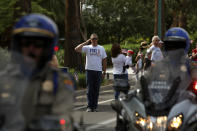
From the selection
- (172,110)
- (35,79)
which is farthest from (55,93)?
(172,110)

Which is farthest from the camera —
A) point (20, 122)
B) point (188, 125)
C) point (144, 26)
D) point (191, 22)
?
point (191, 22)

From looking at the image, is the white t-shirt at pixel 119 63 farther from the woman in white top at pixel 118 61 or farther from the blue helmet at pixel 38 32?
the blue helmet at pixel 38 32

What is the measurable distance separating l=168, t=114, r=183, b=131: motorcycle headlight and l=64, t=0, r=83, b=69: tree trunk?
15.8 m

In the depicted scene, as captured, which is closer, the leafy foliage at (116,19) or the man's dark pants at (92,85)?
the man's dark pants at (92,85)

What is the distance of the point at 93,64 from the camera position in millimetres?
13055

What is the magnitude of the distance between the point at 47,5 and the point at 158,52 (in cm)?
3502

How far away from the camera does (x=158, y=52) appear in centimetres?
1273

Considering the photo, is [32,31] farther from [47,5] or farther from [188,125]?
[47,5]

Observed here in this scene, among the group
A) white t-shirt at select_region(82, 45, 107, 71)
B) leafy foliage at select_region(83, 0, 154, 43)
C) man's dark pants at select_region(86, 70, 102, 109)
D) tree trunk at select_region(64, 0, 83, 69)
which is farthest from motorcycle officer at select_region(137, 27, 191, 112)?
leafy foliage at select_region(83, 0, 154, 43)

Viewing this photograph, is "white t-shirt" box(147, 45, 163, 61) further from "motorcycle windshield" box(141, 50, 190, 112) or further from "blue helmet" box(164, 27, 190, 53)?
"motorcycle windshield" box(141, 50, 190, 112)

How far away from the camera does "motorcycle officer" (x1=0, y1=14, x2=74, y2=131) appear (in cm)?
357

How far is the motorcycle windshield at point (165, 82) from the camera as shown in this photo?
227 inches

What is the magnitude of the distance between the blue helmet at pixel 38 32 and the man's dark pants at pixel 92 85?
30.7ft

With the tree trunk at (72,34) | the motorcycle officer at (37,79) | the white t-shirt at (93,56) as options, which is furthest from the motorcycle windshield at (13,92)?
the tree trunk at (72,34)
